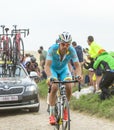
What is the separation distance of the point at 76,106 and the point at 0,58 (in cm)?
570

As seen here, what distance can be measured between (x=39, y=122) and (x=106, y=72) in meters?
2.57

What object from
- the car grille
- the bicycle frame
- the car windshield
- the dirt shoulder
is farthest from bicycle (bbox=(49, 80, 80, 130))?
the car windshield

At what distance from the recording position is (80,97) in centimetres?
1309

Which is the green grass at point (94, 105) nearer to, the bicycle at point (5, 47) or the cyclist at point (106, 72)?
the cyclist at point (106, 72)

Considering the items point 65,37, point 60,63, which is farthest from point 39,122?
point 65,37

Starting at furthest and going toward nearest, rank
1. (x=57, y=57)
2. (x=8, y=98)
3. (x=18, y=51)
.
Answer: (x=18, y=51), (x=8, y=98), (x=57, y=57)

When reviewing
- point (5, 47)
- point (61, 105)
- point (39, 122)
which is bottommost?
point (39, 122)

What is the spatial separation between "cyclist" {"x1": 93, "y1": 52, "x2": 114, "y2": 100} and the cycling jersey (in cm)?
314

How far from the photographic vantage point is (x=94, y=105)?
38.1 ft

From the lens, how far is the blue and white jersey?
824 centimetres

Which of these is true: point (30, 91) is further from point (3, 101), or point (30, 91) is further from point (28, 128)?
point (28, 128)

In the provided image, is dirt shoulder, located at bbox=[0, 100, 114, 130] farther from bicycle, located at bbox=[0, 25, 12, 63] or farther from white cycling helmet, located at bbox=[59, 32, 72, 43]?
bicycle, located at bbox=[0, 25, 12, 63]

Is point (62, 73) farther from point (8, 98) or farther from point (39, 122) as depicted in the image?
point (8, 98)

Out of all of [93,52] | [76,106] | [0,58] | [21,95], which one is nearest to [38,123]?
[21,95]
